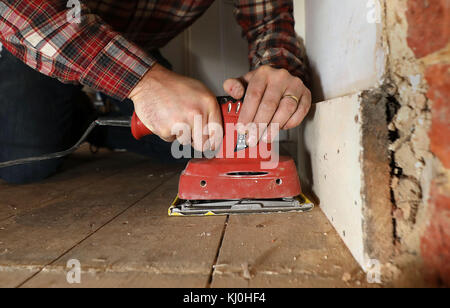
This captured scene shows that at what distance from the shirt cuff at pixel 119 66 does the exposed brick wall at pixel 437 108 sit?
0.57m

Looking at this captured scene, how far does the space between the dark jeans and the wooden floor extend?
1.60 ft

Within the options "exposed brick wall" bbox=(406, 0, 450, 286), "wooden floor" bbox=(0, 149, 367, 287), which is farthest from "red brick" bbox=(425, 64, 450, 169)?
"wooden floor" bbox=(0, 149, 367, 287)

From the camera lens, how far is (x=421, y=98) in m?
0.44

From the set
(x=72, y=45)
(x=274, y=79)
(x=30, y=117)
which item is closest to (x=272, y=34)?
(x=274, y=79)

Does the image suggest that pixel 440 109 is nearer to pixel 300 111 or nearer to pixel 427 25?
pixel 427 25

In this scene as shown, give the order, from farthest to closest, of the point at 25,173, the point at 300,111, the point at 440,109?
the point at 25,173 < the point at 300,111 < the point at 440,109

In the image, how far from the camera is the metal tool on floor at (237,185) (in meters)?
0.81

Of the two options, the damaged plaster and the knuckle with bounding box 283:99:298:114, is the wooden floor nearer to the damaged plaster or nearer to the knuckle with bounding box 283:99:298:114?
the damaged plaster

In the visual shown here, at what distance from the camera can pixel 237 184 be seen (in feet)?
2.75

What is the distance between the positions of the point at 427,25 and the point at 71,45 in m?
0.72

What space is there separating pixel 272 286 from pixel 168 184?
845 mm

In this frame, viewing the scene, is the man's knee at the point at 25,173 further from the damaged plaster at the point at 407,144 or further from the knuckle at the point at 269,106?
the damaged plaster at the point at 407,144

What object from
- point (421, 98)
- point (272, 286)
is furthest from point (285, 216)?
point (421, 98)

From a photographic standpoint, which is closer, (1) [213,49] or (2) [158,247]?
(2) [158,247]
